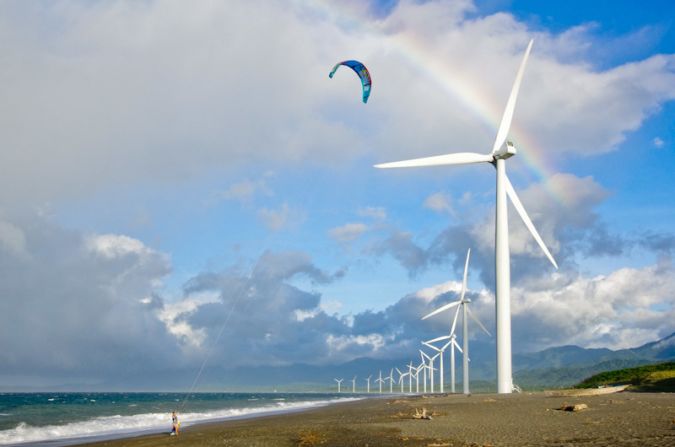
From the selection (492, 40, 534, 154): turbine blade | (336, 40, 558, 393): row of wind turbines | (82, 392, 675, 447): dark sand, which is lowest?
(82, 392, 675, 447): dark sand

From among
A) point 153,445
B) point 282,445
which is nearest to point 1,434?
point 153,445

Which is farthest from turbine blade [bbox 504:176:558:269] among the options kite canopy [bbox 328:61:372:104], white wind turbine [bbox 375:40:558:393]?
kite canopy [bbox 328:61:372:104]

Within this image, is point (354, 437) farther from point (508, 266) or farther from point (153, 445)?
point (508, 266)

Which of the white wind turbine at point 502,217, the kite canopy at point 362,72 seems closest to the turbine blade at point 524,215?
the white wind turbine at point 502,217

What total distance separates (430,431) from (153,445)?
12.8 metres

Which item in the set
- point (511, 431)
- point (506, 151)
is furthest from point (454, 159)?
point (511, 431)

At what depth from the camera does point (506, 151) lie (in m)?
43.2

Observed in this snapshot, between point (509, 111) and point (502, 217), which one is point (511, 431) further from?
point (509, 111)

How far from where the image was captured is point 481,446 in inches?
638

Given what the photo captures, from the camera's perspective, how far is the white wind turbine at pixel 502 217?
1502 inches

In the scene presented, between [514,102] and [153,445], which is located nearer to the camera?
[153,445]

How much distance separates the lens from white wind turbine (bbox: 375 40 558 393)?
Answer: 125ft

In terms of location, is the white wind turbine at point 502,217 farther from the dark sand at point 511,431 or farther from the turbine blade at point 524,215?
the dark sand at point 511,431

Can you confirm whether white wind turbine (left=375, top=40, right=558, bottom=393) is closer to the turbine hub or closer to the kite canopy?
the turbine hub
